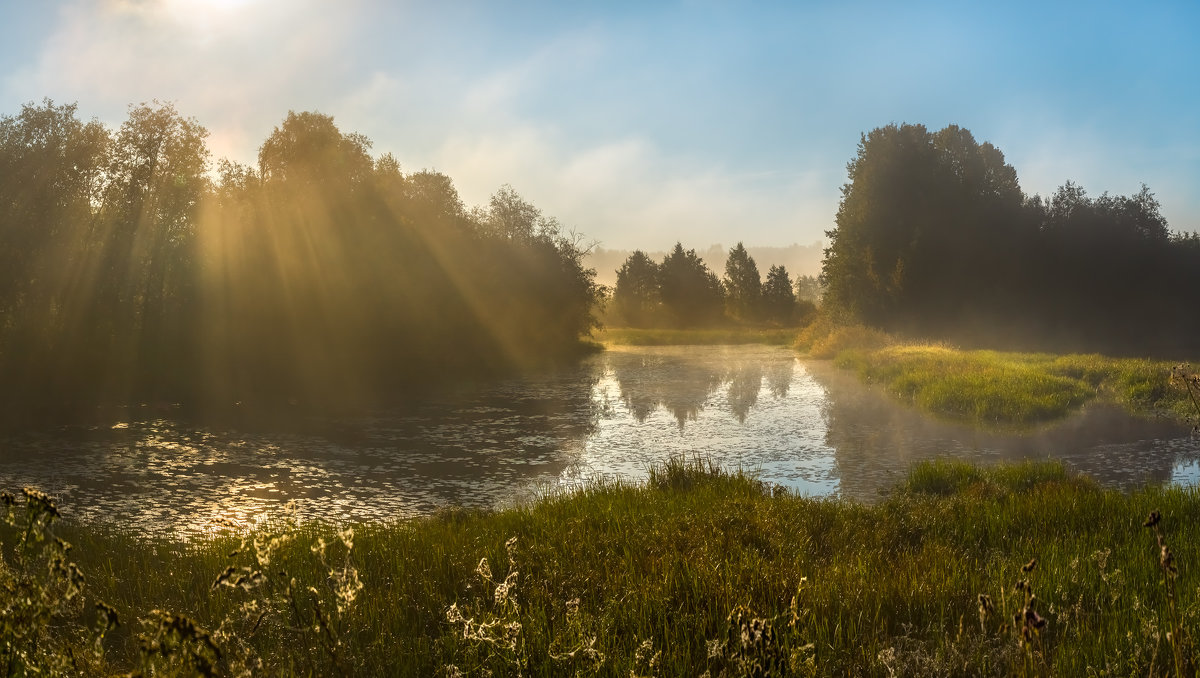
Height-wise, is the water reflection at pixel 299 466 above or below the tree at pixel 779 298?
below

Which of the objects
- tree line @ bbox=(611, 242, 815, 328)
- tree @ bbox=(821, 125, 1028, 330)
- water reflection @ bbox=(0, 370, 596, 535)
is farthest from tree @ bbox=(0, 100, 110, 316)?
tree line @ bbox=(611, 242, 815, 328)

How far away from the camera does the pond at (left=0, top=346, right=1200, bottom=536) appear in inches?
471

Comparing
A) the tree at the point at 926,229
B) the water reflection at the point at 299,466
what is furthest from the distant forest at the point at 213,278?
the tree at the point at 926,229

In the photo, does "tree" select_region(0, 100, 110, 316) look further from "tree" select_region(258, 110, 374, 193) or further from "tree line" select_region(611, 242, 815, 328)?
"tree line" select_region(611, 242, 815, 328)

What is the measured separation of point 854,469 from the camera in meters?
13.5

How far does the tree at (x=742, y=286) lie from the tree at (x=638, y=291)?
28.5 ft

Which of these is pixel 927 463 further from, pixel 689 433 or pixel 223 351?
pixel 223 351

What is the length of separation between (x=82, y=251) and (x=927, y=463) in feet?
99.9

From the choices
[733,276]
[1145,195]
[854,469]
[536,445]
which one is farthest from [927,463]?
[733,276]

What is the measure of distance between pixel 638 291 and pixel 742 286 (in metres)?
12.9

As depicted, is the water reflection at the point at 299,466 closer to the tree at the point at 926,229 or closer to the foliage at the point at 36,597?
the foliage at the point at 36,597

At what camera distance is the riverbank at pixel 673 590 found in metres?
4.00

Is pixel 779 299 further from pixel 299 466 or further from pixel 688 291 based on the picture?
pixel 299 466

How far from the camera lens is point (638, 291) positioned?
91.9 metres
